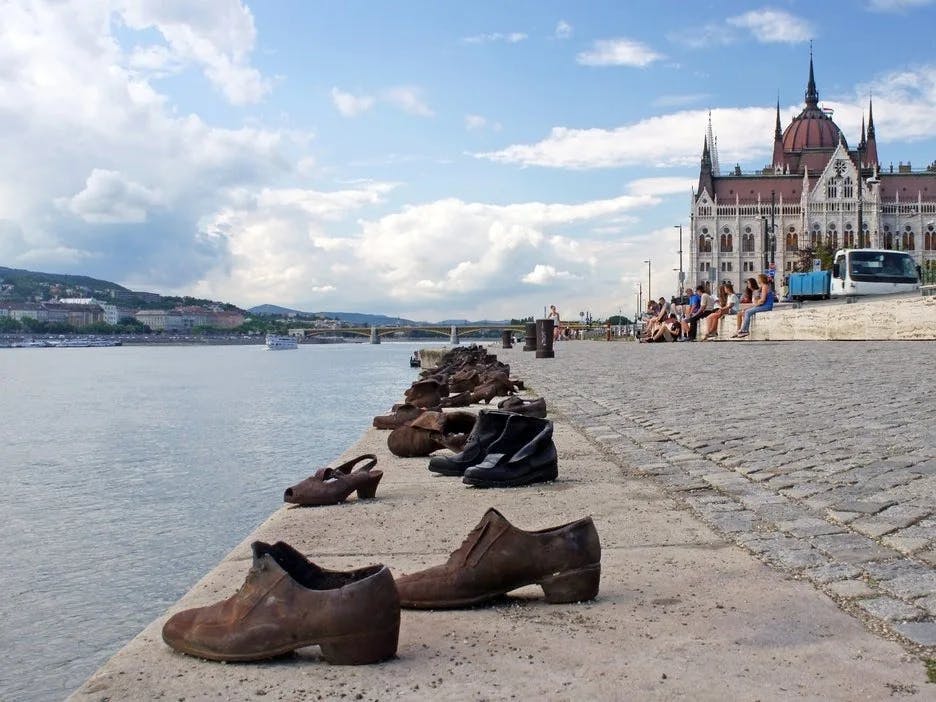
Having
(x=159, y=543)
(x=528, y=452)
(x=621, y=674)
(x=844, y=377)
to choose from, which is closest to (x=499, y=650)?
(x=621, y=674)

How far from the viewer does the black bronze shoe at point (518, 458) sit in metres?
5.48

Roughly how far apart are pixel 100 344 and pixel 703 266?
12468 centimetres

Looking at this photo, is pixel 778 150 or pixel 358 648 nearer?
pixel 358 648

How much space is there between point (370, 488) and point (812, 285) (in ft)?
117

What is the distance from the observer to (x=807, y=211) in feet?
454

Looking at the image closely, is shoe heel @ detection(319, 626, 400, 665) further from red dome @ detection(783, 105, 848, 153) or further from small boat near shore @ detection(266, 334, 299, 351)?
red dome @ detection(783, 105, 848, 153)

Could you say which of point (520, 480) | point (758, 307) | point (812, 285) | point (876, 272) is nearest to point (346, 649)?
point (520, 480)

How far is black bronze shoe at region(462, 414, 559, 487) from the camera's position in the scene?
5.48 metres

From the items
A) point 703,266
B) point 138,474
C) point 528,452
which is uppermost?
point 703,266

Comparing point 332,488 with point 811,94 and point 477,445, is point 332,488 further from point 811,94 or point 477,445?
point 811,94

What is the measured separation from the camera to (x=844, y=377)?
1295cm

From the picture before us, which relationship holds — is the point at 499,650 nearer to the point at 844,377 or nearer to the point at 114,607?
the point at 114,607

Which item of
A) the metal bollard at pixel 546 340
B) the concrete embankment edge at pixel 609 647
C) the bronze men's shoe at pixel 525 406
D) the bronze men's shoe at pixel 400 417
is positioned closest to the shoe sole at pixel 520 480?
the concrete embankment edge at pixel 609 647

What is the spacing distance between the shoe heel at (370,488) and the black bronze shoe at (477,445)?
673mm
